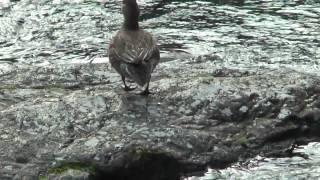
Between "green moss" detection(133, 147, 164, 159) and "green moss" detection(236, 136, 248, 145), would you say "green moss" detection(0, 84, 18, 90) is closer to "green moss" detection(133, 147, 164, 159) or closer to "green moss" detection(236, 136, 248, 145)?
"green moss" detection(133, 147, 164, 159)

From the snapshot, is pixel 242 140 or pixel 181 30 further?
pixel 181 30

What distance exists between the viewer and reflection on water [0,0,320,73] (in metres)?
9.85

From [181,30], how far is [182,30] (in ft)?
0.07

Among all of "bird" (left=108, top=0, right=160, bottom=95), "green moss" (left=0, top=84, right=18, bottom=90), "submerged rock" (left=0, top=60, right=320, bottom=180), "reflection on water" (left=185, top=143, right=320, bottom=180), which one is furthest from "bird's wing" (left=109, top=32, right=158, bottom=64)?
"reflection on water" (left=185, top=143, right=320, bottom=180)

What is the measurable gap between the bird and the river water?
1.92m

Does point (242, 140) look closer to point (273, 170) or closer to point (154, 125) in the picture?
point (273, 170)

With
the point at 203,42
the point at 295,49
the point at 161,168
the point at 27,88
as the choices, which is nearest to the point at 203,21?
the point at 203,42

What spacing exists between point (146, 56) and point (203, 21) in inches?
180

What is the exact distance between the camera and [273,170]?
21.3 ft

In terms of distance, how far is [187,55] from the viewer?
979 centimetres

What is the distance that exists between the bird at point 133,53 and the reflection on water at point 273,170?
1185mm

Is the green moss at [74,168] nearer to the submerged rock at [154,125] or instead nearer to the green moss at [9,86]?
the submerged rock at [154,125]

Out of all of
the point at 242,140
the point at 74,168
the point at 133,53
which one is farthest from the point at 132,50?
the point at 74,168

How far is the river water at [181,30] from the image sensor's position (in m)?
9.78
